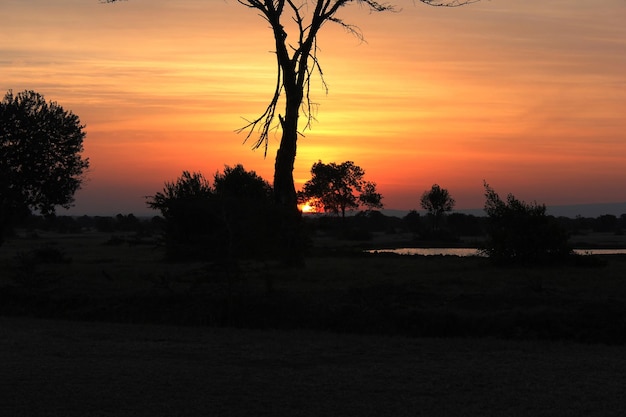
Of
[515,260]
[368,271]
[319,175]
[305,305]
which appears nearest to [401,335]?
Answer: [305,305]

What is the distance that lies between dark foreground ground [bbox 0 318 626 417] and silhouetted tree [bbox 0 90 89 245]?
2241 cm

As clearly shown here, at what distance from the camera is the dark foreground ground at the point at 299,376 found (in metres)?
11.2

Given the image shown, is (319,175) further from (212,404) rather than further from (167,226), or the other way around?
(212,404)

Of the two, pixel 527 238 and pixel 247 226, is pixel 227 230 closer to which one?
pixel 247 226

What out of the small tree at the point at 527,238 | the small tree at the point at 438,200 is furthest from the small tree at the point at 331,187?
the small tree at the point at 527,238

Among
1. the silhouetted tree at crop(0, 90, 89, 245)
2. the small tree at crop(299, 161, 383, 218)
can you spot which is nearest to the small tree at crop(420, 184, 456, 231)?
the small tree at crop(299, 161, 383, 218)

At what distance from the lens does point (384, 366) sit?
14.4 meters

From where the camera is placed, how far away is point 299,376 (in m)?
13.6

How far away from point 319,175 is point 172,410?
96.0m

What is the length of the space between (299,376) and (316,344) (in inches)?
145

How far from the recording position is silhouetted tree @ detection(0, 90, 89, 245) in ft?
130

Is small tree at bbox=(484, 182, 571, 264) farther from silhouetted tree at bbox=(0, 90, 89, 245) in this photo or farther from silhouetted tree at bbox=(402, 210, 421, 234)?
silhouetted tree at bbox=(402, 210, 421, 234)

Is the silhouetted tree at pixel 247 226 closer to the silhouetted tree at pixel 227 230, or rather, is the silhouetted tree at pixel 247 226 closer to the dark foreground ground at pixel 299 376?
the silhouetted tree at pixel 227 230

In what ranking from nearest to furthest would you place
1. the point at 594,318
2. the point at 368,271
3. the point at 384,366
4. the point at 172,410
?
the point at 172,410 → the point at 384,366 → the point at 594,318 → the point at 368,271
